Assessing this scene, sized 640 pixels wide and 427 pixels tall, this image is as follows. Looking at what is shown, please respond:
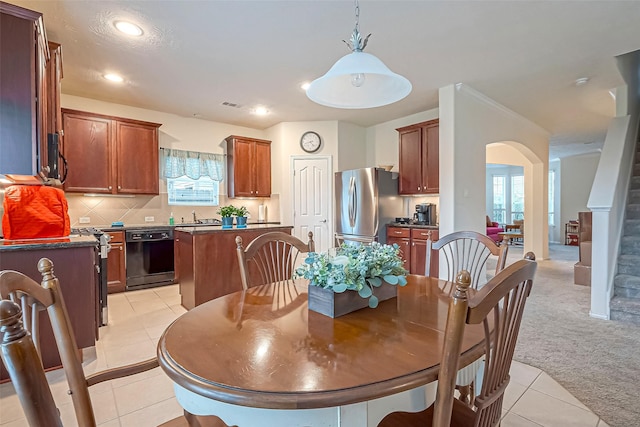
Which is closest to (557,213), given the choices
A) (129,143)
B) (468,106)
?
(468,106)

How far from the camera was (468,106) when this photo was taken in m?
4.16

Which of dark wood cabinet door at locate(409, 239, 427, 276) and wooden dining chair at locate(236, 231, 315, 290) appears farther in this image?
dark wood cabinet door at locate(409, 239, 427, 276)

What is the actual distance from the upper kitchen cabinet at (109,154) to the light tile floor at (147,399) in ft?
8.28

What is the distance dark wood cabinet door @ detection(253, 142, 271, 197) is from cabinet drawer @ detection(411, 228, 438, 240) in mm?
2755

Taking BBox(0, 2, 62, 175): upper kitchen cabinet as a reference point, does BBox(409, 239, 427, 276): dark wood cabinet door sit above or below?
below

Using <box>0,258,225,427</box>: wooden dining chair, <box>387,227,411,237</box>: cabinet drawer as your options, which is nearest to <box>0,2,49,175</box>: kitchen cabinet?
<box>0,258,225,427</box>: wooden dining chair

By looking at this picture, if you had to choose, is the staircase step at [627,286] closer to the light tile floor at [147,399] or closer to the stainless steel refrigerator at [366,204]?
the light tile floor at [147,399]

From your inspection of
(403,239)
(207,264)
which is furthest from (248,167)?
(403,239)

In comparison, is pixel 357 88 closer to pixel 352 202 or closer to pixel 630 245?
pixel 352 202

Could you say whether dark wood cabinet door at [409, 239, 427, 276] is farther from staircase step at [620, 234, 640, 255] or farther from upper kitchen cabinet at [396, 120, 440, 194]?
staircase step at [620, 234, 640, 255]

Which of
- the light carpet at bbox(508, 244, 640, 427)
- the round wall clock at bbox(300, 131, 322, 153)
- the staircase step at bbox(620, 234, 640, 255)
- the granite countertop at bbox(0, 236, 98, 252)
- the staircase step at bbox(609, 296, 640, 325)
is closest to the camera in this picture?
the light carpet at bbox(508, 244, 640, 427)

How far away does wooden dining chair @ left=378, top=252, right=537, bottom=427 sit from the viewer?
711 millimetres

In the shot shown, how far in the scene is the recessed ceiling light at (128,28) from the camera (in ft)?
8.75

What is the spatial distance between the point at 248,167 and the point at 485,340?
5.24 meters
